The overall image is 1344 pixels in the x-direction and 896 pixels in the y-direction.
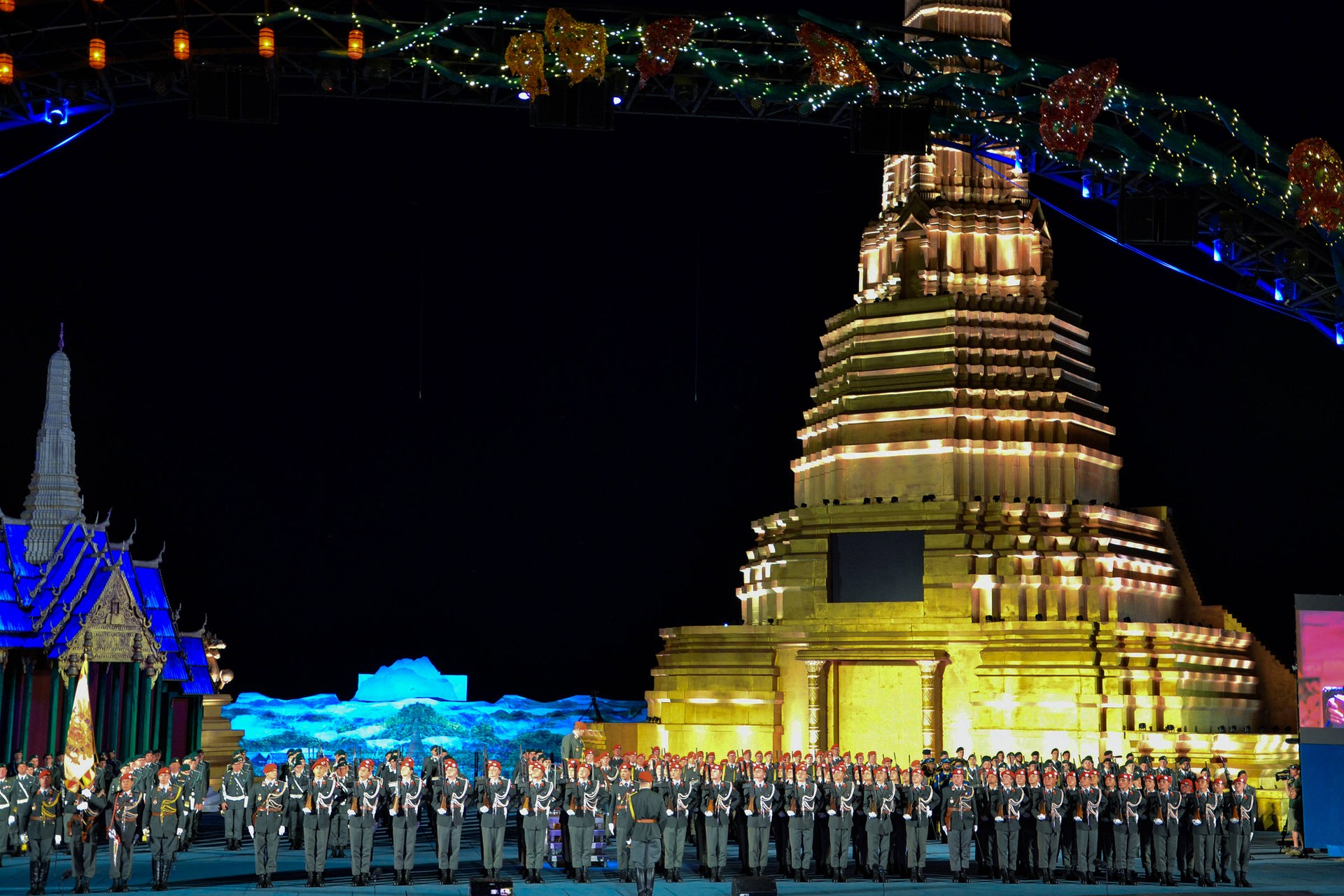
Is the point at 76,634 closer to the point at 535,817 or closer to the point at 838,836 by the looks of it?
the point at 535,817

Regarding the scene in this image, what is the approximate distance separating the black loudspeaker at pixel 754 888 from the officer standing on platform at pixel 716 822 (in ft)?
18.7

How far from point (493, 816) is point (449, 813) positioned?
58 centimetres

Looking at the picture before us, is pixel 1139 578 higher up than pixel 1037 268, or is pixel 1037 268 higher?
pixel 1037 268

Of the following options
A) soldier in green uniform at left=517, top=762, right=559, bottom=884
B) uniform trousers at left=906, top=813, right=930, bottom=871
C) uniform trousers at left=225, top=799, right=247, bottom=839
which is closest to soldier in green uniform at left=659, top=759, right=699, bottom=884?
soldier in green uniform at left=517, top=762, right=559, bottom=884

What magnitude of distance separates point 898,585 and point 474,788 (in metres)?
15.3

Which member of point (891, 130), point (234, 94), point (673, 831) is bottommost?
point (673, 831)

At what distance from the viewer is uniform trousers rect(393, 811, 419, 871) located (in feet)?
69.8

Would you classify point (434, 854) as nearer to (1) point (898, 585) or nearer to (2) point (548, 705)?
(1) point (898, 585)

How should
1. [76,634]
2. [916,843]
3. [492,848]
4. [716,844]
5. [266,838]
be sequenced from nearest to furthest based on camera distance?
[266,838]
[492,848]
[716,844]
[916,843]
[76,634]

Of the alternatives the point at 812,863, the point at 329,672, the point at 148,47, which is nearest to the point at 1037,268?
the point at 812,863

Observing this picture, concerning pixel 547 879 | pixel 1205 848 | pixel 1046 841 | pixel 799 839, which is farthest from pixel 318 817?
pixel 1205 848

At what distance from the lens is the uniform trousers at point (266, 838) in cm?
2080

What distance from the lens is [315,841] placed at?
827 inches

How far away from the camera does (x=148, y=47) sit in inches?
985
